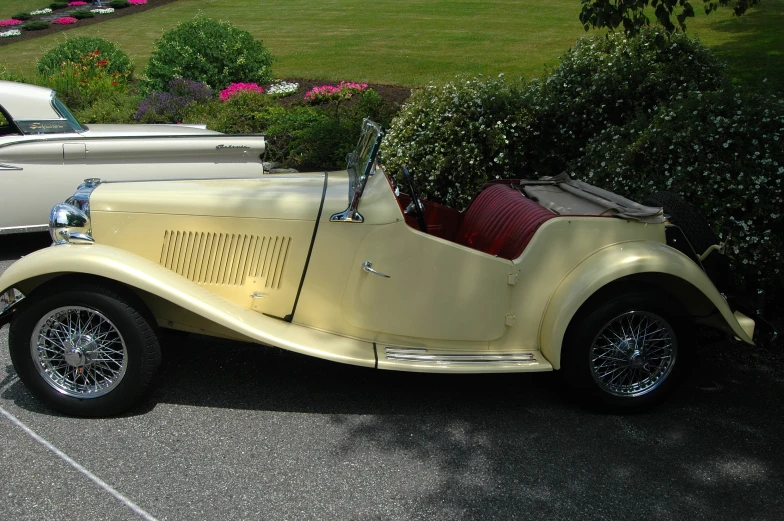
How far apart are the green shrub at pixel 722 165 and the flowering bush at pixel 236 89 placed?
23.2ft

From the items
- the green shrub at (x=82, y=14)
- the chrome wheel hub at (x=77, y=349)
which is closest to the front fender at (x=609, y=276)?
the chrome wheel hub at (x=77, y=349)

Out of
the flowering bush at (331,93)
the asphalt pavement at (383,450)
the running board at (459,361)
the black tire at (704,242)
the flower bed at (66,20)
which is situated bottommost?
the asphalt pavement at (383,450)

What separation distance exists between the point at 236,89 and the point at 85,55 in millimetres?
3979

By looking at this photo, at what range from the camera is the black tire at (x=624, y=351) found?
402 centimetres

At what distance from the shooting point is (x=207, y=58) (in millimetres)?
12914

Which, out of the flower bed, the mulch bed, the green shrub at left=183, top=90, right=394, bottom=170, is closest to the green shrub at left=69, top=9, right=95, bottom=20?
the mulch bed

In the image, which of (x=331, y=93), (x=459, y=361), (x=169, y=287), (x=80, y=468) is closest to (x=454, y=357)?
(x=459, y=361)

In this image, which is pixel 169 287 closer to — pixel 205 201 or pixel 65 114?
pixel 205 201

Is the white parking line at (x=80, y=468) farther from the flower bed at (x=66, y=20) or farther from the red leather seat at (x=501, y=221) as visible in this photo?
the flower bed at (x=66, y=20)

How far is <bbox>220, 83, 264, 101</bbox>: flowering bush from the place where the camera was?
38.5 feet

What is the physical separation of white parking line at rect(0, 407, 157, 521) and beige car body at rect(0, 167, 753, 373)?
0.69 meters

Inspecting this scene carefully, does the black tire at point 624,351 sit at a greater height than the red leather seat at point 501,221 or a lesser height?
lesser

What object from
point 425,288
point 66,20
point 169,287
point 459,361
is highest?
point 66,20

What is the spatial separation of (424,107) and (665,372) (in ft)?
14.5
